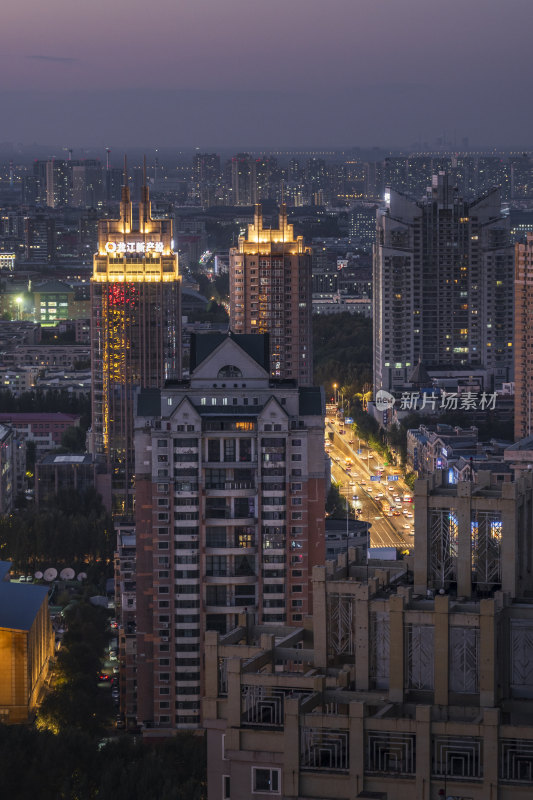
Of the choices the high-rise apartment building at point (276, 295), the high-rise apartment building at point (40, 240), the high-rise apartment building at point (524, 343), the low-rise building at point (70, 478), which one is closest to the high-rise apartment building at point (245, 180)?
the high-rise apartment building at point (40, 240)

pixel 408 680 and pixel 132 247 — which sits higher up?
pixel 132 247

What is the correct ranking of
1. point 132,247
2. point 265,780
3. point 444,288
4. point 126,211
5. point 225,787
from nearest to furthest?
point 265,780
point 225,787
point 132,247
point 126,211
point 444,288

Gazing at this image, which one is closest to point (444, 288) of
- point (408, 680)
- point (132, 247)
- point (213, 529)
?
point (132, 247)

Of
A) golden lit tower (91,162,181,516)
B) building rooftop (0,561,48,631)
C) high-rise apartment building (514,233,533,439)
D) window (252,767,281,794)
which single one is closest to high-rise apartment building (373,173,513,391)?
high-rise apartment building (514,233,533,439)

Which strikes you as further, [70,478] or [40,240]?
[40,240]

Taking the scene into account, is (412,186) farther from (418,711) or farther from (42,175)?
(418,711)

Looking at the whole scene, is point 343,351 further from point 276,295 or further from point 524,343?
point 524,343

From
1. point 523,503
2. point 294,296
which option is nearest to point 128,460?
point 294,296

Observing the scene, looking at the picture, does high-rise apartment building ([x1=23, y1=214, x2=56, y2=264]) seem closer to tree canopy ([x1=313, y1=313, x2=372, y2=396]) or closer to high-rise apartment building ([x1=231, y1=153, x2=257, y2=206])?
high-rise apartment building ([x1=231, y1=153, x2=257, y2=206])
